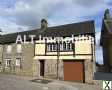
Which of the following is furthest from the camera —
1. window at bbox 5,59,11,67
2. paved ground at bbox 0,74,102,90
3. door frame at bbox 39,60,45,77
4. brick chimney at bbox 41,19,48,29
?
brick chimney at bbox 41,19,48,29

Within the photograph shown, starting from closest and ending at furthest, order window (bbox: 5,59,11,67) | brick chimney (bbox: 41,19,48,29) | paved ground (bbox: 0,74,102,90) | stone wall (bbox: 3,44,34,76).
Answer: paved ground (bbox: 0,74,102,90) < stone wall (bbox: 3,44,34,76) < window (bbox: 5,59,11,67) < brick chimney (bbox: 41,19,48,29)

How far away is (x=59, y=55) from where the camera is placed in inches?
1071

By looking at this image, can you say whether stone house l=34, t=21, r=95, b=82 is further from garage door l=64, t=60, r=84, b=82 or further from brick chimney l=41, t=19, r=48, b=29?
brick chimney l=41, t=19, r=48, b=29

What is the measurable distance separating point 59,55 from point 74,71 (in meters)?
3.19

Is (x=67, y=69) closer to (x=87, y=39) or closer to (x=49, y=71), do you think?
(x=49, y=71)

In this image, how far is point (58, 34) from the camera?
28.3 metres

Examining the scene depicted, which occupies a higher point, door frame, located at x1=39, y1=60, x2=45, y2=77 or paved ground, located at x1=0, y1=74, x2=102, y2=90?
door frame, located at x1=39, y1=60, x2=45, y2=77

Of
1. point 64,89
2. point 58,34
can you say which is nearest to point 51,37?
point 58,34

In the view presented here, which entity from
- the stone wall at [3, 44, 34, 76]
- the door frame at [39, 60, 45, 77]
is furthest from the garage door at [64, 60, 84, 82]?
the stone wall at [3, 44, 34, 76]

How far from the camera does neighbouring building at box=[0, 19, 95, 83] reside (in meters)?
25.2

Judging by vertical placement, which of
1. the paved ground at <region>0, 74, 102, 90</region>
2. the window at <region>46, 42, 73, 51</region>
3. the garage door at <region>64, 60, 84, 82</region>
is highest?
the window at <region>46, 42, 73, 51</region>

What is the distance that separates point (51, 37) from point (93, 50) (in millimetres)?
6874

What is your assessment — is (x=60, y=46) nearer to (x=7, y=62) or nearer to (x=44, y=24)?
(x=44, y=24)

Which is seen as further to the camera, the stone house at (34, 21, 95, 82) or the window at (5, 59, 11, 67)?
the window at (5, 59, 11, 67)
